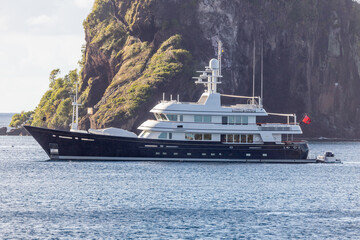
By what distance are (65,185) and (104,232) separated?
2314 centimetres

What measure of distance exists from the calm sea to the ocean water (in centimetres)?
8

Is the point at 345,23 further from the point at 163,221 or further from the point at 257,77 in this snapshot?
the point at 163,221

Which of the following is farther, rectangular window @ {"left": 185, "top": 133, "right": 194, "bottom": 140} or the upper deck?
rectangular window @ {"left": 185, "top": 133, "right": 194, "bottom": 140}

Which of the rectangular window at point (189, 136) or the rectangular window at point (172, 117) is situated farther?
the rectangular window at point (189, 136)

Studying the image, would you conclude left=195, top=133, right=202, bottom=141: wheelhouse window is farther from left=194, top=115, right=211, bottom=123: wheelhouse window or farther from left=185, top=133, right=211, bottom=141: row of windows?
left=194, top=115, right=211, bottom=123: wheelhouse window

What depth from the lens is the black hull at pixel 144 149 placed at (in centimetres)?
8275

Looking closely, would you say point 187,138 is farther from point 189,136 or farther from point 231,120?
point 231,120

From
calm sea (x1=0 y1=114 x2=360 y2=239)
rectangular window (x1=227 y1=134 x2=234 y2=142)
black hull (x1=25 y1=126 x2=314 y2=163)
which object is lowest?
calm sea (x1=0 y1=114 x2=360 y2=239)

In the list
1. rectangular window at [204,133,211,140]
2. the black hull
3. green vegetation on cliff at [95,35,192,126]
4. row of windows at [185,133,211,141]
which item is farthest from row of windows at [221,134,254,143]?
green vegetation on cliff at [95,35,192,126]

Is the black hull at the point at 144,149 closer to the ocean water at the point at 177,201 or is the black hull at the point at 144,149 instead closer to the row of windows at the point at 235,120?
the ocean water at the point at 177,201

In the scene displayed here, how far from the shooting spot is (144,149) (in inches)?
3263

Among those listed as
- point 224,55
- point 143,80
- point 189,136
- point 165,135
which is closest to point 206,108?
point 189,136

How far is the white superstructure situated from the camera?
82.7 meters

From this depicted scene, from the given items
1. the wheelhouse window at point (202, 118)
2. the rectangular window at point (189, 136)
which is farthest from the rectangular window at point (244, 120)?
the rectangular window at point (189, 136)
